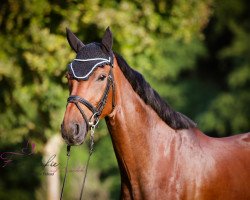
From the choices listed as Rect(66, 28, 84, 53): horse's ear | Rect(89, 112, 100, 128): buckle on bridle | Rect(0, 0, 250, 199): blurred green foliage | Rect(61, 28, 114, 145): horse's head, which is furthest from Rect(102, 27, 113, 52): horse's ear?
Rect(0, 0, 250, 199): blurred green foliage

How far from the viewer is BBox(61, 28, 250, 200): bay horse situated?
4438mm

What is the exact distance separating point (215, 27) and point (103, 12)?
45.9ft

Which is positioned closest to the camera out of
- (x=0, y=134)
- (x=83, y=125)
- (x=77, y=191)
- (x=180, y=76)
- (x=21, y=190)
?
(x=83, y=125)

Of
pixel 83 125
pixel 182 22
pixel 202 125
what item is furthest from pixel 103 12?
pixel 202 125

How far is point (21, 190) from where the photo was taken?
19.4 m

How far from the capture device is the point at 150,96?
4.82 meters

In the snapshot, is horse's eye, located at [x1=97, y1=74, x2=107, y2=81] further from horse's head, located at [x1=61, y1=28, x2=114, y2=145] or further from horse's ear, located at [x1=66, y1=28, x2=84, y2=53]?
horse's ear, located at [x1=66, y1=28, x2=84, y2=53]

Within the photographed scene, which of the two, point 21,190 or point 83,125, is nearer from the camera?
point 83,125

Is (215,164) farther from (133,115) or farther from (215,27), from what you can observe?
(215,27)

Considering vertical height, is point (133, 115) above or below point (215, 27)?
below
